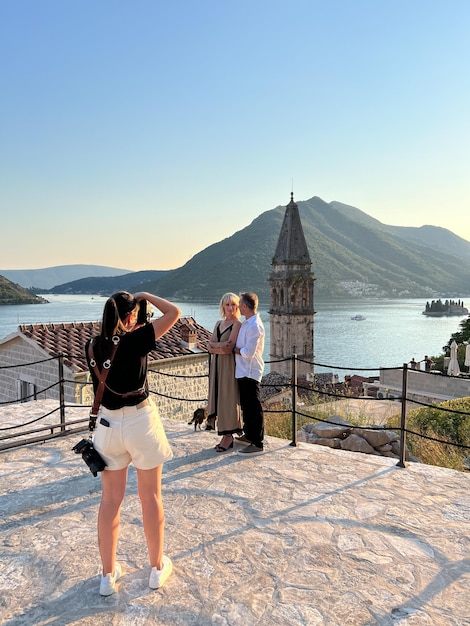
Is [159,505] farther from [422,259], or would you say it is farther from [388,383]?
[422,259]

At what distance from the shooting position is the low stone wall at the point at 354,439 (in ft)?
19.6

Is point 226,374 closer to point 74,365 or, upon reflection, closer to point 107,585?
point 107,585

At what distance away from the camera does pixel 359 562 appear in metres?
3.03

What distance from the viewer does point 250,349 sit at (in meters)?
4.78

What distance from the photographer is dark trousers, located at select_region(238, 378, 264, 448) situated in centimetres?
496

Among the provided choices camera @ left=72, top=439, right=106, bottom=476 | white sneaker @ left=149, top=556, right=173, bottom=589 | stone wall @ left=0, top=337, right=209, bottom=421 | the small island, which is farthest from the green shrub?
the small island

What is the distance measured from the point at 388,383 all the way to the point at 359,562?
19697mm

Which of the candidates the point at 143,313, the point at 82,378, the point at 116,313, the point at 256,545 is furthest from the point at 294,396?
the point at 82,378

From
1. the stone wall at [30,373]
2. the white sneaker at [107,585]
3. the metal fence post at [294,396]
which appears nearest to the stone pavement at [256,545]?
the white sneaker at [107,585]

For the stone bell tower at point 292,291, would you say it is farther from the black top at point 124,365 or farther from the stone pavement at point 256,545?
the black top at point 124,365

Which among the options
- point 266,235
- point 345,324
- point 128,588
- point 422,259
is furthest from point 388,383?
point 422,259

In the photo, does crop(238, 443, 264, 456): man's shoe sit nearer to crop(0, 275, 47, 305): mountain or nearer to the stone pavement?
the stone pavement

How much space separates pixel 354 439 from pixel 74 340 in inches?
432

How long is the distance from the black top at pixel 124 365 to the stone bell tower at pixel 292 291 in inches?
2015
